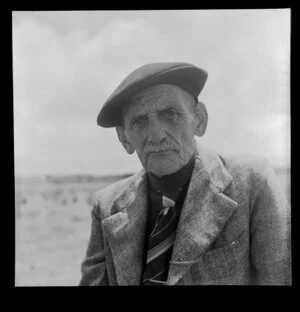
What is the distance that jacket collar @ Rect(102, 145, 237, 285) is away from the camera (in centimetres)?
250

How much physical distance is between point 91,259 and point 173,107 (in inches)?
39.2

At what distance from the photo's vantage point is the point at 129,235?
8.47 ft

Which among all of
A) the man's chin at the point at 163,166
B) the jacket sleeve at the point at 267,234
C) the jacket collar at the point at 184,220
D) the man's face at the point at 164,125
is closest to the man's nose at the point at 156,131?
the man's face at the point at 164,125

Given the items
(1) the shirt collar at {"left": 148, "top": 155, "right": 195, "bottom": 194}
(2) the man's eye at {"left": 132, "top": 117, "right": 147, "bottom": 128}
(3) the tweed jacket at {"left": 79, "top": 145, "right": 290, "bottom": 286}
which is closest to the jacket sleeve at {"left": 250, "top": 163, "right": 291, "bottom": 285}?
(3) the tweed jacket at {"left": 79, "top": 145, "right": 290, "bottom": 286}

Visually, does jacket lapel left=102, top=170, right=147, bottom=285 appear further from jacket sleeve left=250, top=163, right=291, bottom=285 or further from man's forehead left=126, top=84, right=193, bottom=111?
jacket sleeve left=250, top=163, right=291, bottom=285

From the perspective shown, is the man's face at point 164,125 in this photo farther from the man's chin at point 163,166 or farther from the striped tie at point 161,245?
the striped tie at point 161,245

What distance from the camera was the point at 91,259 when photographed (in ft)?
8.70

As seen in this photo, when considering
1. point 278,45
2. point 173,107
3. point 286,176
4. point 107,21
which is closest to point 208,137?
point 173,107

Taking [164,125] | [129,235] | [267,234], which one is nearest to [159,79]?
[164,125]
